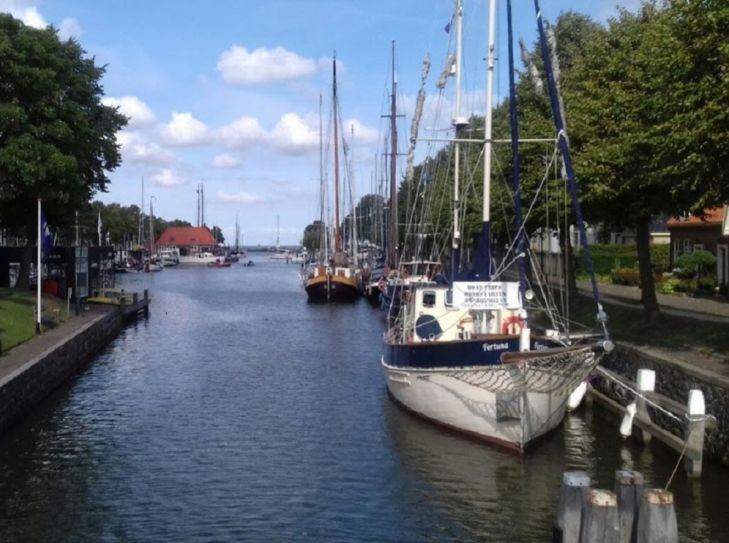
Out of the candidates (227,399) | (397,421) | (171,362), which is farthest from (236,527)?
(171,362)

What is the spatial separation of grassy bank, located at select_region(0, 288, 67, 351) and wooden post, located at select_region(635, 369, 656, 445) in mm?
17206

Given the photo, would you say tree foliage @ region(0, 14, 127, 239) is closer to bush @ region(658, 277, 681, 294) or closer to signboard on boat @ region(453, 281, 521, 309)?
Result: signboard on boat @ region(453, 281, 521, 309)

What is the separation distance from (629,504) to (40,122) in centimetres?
3452

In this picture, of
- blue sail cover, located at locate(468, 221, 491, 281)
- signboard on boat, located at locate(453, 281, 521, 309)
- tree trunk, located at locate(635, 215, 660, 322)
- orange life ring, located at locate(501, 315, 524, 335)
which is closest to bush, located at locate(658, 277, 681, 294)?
tree trunk, located at locate(635, 215, 660, 322)

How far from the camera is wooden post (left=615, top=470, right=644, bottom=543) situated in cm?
1183

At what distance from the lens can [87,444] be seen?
68.6 feet

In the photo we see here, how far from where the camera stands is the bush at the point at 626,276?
154 feet

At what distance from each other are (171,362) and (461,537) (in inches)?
851

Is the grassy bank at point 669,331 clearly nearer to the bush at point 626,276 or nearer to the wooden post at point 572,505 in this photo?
the wooden post at point 572,505

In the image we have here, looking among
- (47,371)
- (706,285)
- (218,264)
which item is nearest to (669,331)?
(706,285)

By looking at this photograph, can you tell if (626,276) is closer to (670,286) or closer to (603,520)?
(670,286)

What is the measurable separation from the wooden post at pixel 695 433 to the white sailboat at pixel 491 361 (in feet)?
5.71

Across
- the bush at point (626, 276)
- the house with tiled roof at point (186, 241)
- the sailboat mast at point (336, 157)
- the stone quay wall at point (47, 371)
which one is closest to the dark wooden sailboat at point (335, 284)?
the sailboat mast at point (336, 157)

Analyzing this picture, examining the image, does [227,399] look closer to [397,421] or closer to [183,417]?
[183,417]
